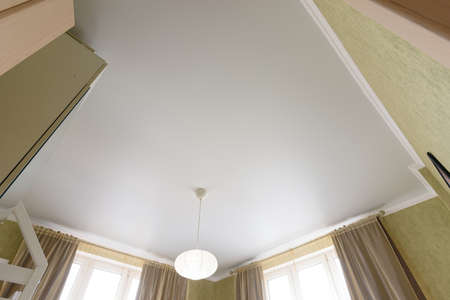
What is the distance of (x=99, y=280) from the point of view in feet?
11.1

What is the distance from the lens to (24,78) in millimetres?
1083

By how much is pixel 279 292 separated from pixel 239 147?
263 cm

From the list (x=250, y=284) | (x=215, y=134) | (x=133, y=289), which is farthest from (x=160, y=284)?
(x=215, y=134)

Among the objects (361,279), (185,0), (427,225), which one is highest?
(185,0)

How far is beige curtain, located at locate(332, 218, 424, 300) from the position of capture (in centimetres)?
248

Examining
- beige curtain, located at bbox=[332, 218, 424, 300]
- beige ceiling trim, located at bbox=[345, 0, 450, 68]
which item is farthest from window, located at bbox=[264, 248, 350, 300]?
beige ceiling trim, located at bbox=[345, 0, 450, 68]

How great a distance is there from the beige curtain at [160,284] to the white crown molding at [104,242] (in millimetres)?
256

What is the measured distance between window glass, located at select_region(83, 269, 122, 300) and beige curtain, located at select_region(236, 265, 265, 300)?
1865 mm

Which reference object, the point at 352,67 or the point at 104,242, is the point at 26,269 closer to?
the point at 104,242

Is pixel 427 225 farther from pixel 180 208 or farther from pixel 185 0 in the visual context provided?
pixel 185 0

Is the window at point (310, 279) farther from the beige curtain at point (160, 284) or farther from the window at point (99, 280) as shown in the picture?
the window at point (99, 280)

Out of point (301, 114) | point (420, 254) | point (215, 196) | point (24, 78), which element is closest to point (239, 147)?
point (301, 114)

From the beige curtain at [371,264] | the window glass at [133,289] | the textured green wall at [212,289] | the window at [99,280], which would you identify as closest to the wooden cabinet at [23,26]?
the beige curtain at [371,264]

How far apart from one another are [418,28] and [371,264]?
3156 mm
